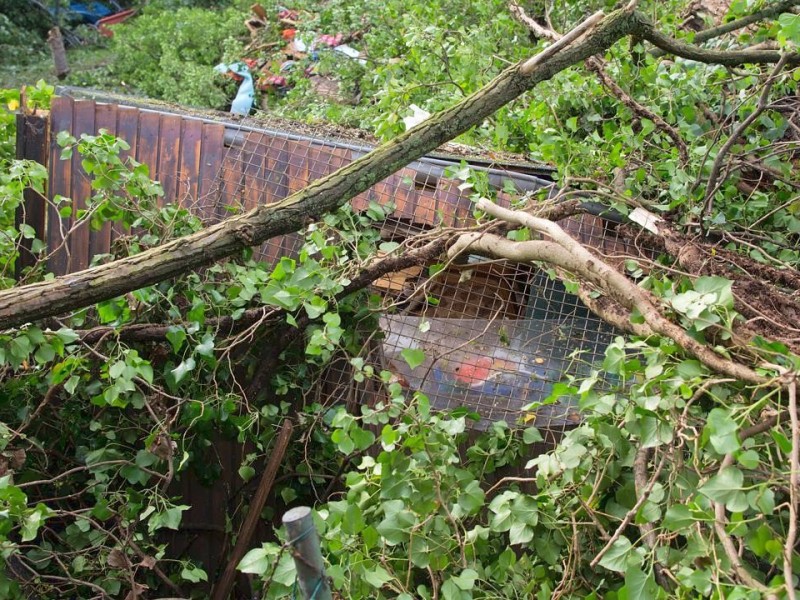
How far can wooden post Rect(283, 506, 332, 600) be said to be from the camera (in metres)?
1.22

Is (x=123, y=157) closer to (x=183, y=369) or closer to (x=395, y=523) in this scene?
(x=183, y=369)

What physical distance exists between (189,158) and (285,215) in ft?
3.69

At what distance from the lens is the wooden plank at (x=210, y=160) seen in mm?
3299

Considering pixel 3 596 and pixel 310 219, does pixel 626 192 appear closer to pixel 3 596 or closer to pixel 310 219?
pixel 310 219

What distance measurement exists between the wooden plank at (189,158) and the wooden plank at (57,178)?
497 mm

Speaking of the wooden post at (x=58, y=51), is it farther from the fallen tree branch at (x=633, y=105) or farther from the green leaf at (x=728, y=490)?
the green leaf at (x=728, y=490)

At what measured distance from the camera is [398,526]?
6.60ft

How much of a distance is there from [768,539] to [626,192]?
172 cm

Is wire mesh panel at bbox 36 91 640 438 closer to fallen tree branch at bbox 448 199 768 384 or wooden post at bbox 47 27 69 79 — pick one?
fallen tree branch at bbox 448 199 768 384

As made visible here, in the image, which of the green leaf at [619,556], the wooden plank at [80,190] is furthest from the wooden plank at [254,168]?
the green leaf at [619,556]

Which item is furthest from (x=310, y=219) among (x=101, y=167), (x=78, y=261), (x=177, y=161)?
(x=78, y=261)

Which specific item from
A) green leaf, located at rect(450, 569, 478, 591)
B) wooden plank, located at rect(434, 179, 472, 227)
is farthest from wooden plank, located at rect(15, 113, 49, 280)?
green leaf, located at rect(450, 569, 478, 591)

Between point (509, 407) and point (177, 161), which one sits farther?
point (177, 161)

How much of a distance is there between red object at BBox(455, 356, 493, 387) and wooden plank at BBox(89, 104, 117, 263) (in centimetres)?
159
